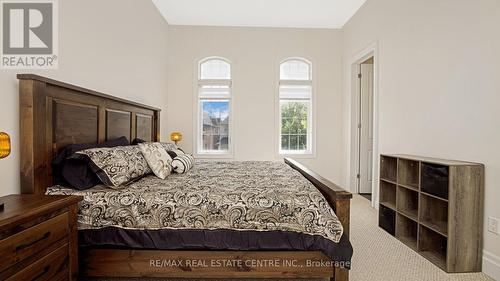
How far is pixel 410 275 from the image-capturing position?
2.15m

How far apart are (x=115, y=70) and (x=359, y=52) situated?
352cm

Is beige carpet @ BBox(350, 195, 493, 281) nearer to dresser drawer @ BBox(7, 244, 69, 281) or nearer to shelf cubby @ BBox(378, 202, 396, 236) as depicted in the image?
shelf cubby @ BBox(378, 202, 396, 236)

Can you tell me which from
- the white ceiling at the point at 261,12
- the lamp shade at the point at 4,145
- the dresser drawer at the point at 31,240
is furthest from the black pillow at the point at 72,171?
the white ceiling at the point at 261,12

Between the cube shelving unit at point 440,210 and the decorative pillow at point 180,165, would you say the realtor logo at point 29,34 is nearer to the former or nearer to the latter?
the decorative pillow at point 180,165

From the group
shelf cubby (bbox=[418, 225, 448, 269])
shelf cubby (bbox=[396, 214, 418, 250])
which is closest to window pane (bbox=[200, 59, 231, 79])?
shelf cubby (bbox=[396, 214, 418, 250])

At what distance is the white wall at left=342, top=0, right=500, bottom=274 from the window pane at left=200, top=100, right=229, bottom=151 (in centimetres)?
265

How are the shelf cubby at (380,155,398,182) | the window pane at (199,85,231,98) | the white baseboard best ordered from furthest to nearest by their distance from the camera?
the window pane at (199,85,231,98)
the shelf cubby at (380,155,398,182)
the white baseboard

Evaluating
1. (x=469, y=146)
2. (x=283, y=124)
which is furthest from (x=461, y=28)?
(x=283, y=124)

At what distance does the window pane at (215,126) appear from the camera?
5.30m

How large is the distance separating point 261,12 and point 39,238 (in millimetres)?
4261

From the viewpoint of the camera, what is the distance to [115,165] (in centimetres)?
206

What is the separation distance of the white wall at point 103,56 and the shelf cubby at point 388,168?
3.04m

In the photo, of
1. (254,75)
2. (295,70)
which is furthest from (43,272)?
(295,70)

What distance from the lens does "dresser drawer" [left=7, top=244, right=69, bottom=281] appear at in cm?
130
